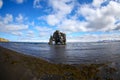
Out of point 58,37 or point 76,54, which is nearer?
point 76,54

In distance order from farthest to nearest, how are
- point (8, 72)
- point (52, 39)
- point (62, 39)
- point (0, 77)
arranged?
1. point (52, 39)
2. point (62, 39)
3. point (8, 72)
4. point (0, 77)

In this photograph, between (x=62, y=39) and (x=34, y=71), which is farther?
(x=62, y=39)

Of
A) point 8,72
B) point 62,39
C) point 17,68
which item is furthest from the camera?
point 62,39

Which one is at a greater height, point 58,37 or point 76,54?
point 58,37

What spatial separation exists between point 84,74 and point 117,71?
3110mm

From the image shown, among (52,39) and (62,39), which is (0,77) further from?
(52,39)

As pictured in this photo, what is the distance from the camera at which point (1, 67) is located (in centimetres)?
1181

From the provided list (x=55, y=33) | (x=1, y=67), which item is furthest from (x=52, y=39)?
(x=1, y=67)

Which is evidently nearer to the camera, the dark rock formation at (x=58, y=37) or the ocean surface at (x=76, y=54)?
the ocean surface at (x=76, y=54)

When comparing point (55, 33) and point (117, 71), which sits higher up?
point (55, 33)

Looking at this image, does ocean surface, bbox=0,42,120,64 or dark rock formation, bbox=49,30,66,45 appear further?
dark rock formation, bbox=49,30,66,45

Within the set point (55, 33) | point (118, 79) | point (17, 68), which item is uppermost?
point (55, 33)

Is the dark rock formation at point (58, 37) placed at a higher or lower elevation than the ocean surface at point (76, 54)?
higher

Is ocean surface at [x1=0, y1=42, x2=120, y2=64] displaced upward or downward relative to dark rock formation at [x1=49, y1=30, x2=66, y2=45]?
downward
